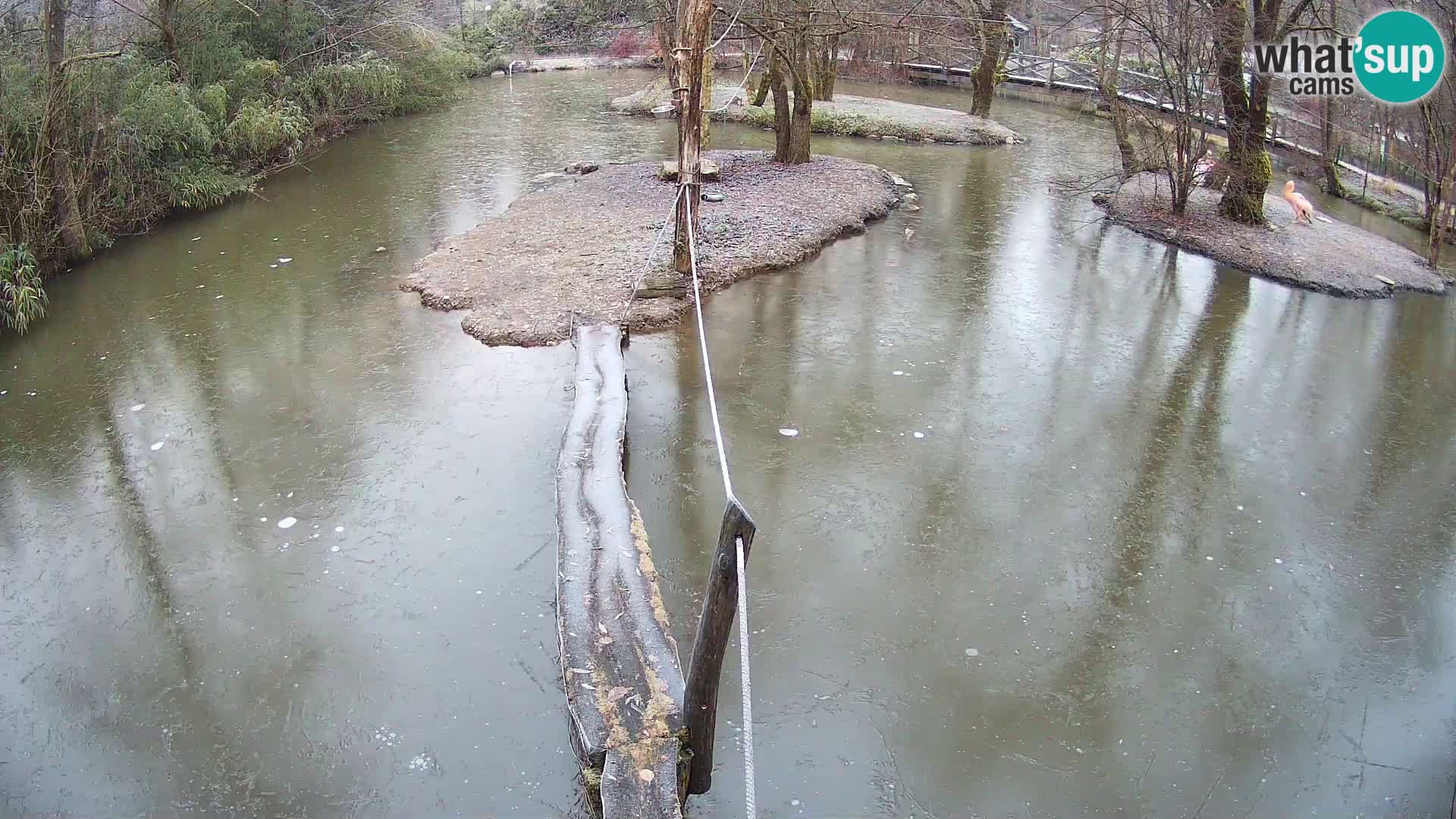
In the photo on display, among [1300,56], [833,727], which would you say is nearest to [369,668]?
[833,727]

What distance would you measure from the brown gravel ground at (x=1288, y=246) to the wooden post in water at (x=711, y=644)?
29.3 feet

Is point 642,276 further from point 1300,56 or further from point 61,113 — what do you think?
point 1300,56

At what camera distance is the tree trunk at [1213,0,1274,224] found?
1017 cm

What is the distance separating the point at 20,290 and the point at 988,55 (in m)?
15.1

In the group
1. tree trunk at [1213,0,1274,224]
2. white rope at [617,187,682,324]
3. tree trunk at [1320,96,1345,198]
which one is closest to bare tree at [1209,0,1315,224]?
tree trunk at [1213,0,1274,224]

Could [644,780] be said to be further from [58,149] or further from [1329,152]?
[1329,152]

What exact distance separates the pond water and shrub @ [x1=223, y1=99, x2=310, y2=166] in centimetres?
430

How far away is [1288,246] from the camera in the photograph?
10430 millimetres

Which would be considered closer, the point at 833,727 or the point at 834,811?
the point at 834,811

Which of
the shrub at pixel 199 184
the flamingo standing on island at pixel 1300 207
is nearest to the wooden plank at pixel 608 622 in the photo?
the shrub at pixel 199 184

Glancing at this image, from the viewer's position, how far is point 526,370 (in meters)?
7.26

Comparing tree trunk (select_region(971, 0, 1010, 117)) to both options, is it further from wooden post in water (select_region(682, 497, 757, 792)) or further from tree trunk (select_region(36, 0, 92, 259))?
wooden post in water (select_region(682, 497, 757, 792))

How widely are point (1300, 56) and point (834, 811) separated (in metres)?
11.7

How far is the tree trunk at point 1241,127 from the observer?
10.2 metres
